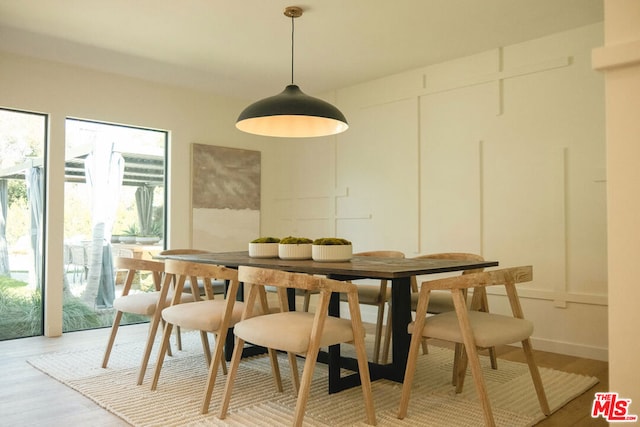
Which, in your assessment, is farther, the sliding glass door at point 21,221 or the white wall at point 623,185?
the sliding glass door at point 21,221

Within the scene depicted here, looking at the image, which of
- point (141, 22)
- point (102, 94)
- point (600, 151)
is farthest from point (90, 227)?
point (600, 151)

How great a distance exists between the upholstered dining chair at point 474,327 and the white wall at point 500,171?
63.1 inches

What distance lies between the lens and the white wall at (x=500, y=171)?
12.7 feet

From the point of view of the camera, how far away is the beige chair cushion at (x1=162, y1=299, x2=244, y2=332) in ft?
8.65

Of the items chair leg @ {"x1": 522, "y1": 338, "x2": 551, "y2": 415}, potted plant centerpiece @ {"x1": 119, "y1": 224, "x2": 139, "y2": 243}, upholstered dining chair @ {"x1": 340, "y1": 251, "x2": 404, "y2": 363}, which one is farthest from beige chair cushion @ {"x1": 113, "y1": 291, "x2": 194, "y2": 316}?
chair leg @ {"x1": 522, "y1": 338, "x2": 551, "y2": 415}

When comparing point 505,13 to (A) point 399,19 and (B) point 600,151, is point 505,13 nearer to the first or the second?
(A) point 399,19

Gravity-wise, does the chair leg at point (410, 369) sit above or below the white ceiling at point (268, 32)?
below

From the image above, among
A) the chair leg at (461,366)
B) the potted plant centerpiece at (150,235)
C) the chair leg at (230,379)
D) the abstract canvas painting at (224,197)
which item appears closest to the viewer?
the chair leg at (230,379)

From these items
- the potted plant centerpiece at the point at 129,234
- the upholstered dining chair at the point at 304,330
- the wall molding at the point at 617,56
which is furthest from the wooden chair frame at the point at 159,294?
the wall molding at the point at 617,56

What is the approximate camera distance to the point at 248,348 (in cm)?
363

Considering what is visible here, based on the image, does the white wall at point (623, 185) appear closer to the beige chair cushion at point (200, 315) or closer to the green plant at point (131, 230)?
the beige chair cushion at point (200, 315)

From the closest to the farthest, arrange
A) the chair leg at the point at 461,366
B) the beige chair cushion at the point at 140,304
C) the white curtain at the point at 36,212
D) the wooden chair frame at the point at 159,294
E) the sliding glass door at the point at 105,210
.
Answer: the chair leg at the point at 461,366
the wooden chair frame at the point at 159,294
the beige chair cushion at the point at 140,304
the white curtain at the point at 36,212
the sliding glass door at the point at 105,210

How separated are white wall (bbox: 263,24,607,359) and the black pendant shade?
138 cm

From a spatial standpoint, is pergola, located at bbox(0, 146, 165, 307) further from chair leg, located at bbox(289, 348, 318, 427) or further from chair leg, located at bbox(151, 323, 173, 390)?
chair leg, located at bbox(289, 348, 318, 427)
